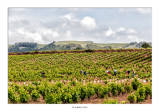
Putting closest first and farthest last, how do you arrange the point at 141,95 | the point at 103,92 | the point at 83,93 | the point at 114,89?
the point at 141,95 < the point at 83,93 < the point at 103,92 < the point at 114,89

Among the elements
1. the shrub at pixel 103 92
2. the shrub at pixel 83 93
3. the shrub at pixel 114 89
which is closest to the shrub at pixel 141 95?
the shrub at pixel 114 89

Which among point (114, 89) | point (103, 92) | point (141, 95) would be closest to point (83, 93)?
point (103, 92)

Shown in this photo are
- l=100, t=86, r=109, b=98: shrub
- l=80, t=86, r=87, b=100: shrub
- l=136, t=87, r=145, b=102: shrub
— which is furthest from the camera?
l=100, t=86, r=109, b=98: shrub

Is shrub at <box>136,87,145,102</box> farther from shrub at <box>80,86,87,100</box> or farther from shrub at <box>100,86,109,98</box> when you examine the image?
shrub at <box>80,86,87,100</box>

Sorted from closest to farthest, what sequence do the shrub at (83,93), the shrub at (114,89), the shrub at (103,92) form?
the shrub at (83,93) < the shrub at (103,92) < the shrub at (114,89)

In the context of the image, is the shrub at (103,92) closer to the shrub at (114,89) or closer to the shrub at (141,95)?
the shrub at (114,89)

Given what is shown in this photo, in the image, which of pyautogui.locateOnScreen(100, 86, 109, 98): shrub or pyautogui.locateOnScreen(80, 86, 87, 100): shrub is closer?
pyautogui.locateOnScreen(80, 86, 87, 100): shrub

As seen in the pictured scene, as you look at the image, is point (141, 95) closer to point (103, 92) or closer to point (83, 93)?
point (103, 92)

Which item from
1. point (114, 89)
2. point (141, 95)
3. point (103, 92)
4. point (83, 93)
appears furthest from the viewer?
point (114, 89)

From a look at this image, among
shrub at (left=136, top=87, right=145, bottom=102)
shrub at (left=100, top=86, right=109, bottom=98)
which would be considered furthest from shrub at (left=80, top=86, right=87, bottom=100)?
shrub at (left=136, top=87, right=145, bottom=102)

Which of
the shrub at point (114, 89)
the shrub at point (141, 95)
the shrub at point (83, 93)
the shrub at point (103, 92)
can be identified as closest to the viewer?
the shrub at point (141, 95)
